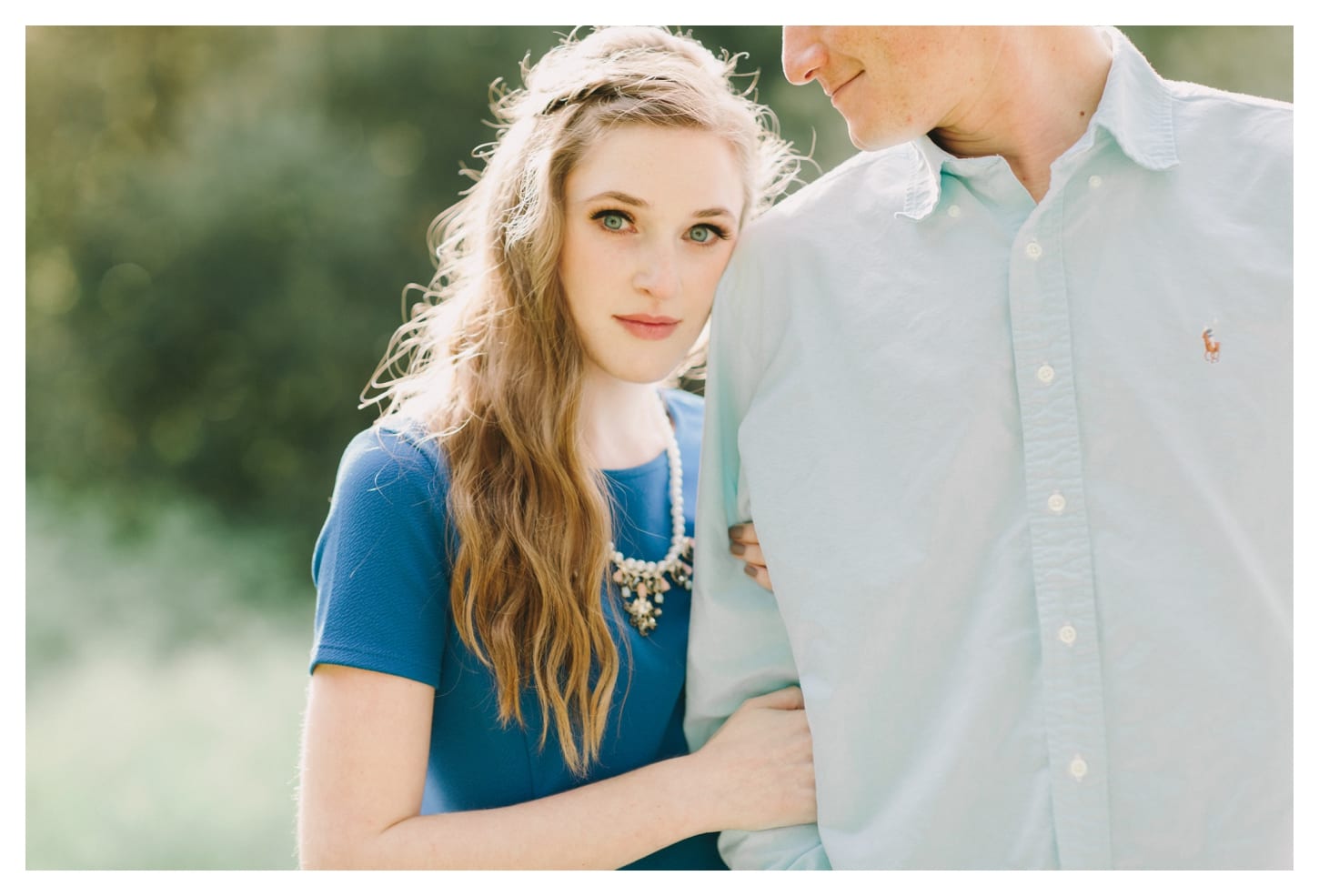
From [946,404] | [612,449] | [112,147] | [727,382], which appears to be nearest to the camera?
[946,404]

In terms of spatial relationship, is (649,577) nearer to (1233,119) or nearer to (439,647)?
(439,647)

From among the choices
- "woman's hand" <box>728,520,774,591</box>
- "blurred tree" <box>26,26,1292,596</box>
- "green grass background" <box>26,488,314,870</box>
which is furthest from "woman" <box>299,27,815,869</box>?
"blurred tree" <box>26,26,1292,596</box>

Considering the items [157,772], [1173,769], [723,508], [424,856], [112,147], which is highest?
[112,147]

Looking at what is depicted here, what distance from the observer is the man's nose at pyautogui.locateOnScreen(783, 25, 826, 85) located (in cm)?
158

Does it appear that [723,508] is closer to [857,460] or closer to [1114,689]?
[857,460]

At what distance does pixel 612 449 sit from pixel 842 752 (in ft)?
2.04

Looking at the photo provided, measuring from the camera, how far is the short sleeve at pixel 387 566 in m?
1.57

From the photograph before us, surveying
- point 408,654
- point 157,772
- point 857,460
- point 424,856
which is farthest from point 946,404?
point 157,772

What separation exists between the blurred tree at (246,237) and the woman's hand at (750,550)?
533cm

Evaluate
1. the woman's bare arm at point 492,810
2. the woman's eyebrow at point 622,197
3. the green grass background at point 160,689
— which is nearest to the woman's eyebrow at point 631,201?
the woman's eyebrow at point 622,197

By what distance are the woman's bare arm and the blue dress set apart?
0.17ft

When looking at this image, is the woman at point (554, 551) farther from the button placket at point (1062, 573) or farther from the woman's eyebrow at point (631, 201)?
the button placket at point (1062, 573)

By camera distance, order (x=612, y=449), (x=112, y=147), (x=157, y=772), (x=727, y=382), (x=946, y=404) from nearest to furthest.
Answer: (x=946, y=404) → (x=727, y=382) → (x=612, y=449) → (x=157, y=772) → (x=112, y=147)

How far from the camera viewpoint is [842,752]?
156 centimetres
